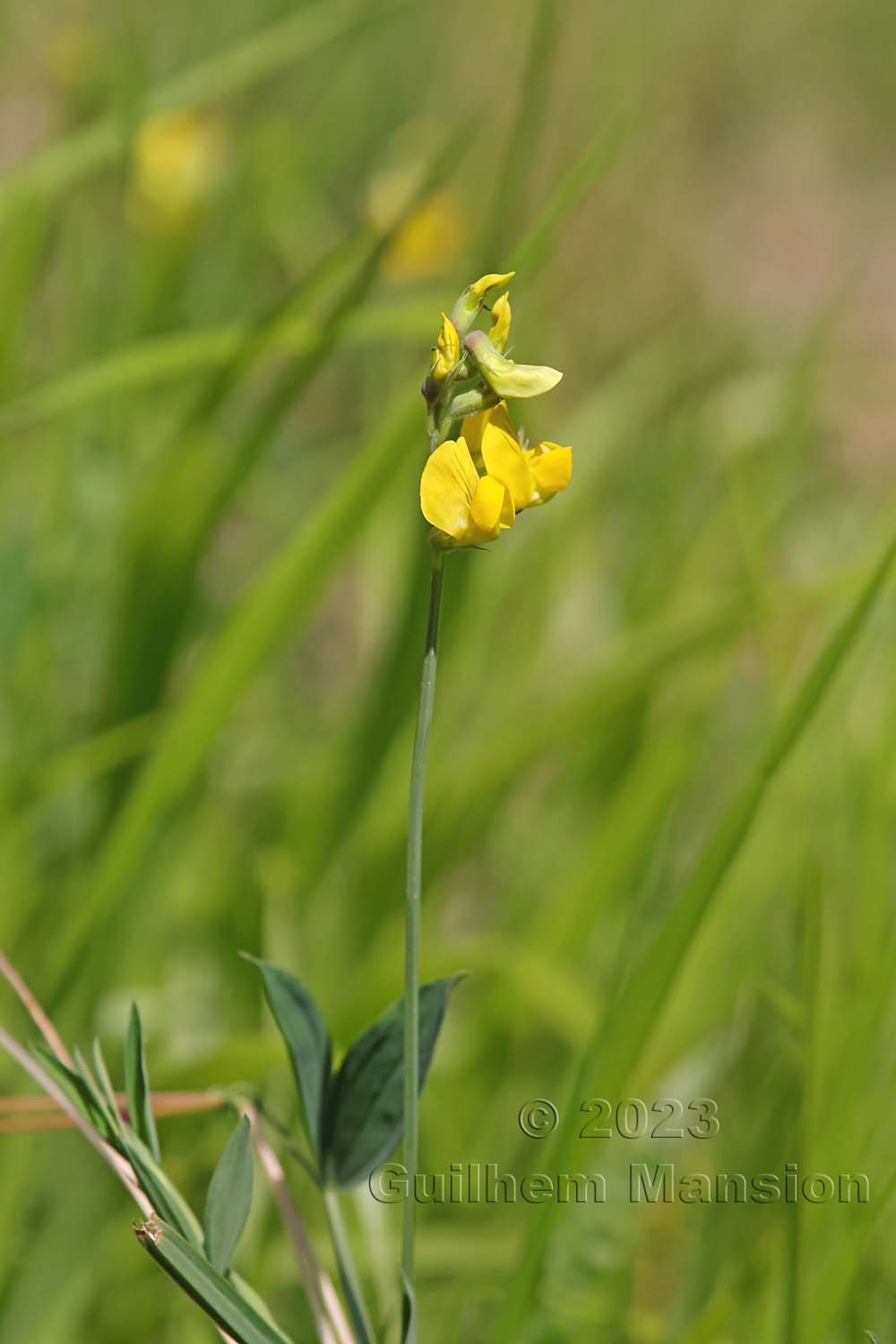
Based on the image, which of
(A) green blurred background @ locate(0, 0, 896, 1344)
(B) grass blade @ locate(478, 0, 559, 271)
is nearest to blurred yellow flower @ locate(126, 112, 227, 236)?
(A) green blurred background @ locate(0, 0, 896, 1344)

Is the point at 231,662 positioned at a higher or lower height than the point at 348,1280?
higher

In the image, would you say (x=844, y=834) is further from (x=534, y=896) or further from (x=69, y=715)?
(x=69, y=715)

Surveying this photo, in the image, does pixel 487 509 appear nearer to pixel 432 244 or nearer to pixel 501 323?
pixel 501 323

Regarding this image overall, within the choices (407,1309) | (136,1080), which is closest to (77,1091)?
(136,1080)

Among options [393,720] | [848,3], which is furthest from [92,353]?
[848,3]

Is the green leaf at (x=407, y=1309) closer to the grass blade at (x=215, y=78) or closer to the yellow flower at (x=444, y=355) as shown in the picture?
the yellow flower at (x=444, y=355)

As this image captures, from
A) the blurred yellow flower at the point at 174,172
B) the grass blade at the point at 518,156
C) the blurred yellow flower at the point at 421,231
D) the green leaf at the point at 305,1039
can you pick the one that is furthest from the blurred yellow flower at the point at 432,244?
the green leaf at the point at 305,1039
